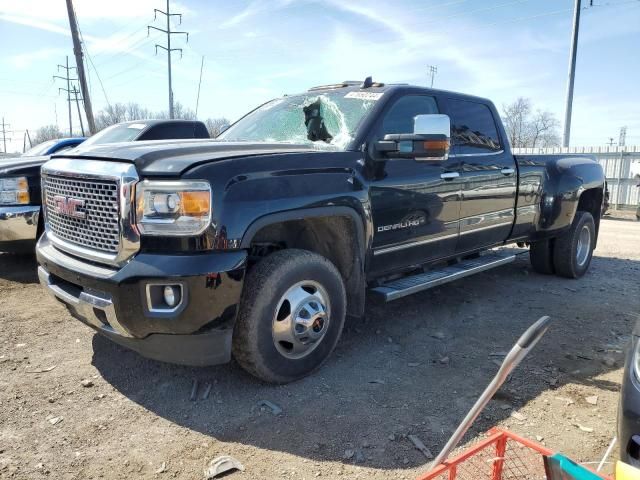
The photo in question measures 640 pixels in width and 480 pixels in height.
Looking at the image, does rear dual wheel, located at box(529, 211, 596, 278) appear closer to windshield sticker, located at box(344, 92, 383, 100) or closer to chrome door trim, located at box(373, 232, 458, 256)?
chrome door trim, located at box(373, 232, 458, 256)

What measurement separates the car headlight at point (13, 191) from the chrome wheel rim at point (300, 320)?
12.3ft

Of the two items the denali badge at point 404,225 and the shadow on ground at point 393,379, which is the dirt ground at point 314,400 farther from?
the denali badge at point 404,225

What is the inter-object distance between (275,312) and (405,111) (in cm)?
205

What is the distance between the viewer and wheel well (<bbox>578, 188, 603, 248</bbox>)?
649 centimetres

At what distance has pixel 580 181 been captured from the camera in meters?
5.94

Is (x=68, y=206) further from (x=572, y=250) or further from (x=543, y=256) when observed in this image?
(x=572, y=250)

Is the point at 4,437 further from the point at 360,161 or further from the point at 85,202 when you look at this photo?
the point at 360,161

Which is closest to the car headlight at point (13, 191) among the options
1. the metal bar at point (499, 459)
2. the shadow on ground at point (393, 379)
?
the shadow on ground at point (393, 379)

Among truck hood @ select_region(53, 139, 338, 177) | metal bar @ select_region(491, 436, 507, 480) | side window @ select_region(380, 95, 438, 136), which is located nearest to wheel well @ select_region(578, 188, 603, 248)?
side window @ select_region(380, 95, 438, 136)

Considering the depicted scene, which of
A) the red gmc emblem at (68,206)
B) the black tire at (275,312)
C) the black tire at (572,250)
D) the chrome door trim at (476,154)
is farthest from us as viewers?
the black tire at (572,250)

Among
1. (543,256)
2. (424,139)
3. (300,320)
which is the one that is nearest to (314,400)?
(300,320)

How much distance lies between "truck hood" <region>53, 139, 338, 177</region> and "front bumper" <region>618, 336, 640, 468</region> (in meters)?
2.16

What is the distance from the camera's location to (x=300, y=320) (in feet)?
10.3

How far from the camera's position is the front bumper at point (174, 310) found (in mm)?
2639
